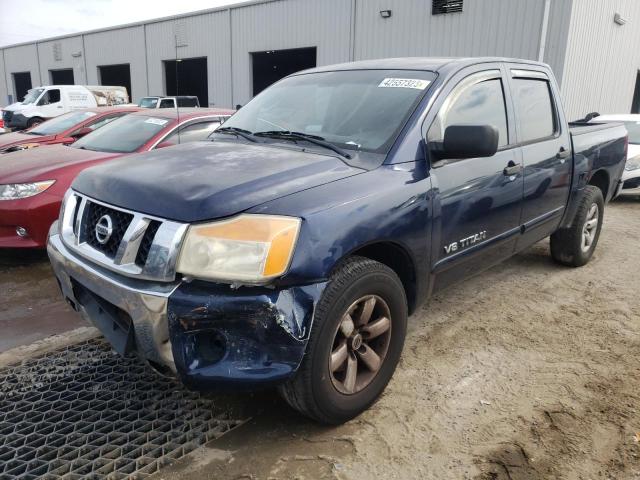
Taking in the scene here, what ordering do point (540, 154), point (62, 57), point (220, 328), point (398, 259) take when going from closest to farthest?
point (220, 328) → point (398, 259) → point (540, 154) → point (62, 57)

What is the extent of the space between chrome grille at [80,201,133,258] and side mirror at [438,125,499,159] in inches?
63.2

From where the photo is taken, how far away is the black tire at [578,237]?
4.61m

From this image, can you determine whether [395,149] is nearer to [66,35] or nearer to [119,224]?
[119,224]

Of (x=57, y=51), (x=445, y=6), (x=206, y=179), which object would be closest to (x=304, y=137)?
(x=206, y=179)

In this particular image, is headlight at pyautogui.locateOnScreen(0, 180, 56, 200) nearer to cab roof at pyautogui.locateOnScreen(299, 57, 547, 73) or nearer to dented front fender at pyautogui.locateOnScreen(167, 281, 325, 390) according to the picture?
cab roof at pyautogui.locateOnScreen(299, 57, 547, 73)

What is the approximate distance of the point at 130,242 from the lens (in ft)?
7.18

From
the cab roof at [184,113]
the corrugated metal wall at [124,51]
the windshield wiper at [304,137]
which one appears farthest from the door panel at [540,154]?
the corrugated metal wall at [124,51]

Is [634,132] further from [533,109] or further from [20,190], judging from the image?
[20,190]

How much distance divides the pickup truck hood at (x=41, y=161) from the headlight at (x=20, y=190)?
1.7 inches

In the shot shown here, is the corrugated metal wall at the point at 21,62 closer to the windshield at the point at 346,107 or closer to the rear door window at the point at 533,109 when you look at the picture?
the windshield at the point at 346,107

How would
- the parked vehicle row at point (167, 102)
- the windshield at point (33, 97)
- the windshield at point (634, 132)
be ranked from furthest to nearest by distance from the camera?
the windshield at point (33, 97)
the parked vehicle row at point (167, 102)
the windshield at point (634, 132)

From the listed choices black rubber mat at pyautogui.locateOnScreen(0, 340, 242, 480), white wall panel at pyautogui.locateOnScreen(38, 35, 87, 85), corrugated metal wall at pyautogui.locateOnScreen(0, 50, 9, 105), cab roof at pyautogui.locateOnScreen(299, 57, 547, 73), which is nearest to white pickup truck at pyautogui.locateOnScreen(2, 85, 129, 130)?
white wall panel at pyautogui.locateOnScreen(38, 35, 87, 85)

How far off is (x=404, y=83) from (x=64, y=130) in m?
5.78

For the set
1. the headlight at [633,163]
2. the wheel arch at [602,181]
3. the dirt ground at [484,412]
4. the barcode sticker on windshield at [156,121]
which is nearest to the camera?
the dirt ground at [484,412]
